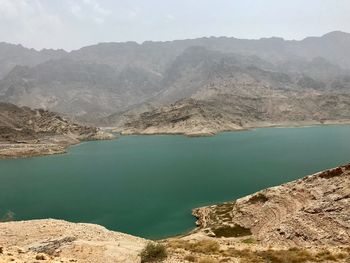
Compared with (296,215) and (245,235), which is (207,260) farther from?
(245,235)

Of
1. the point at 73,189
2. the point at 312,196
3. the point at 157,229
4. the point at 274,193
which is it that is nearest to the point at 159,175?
the point at 73,189

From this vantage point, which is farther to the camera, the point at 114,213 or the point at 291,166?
the point at 291,166

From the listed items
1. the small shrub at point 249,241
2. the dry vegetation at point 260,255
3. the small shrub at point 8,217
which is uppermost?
the dry vegetation at point 260,255

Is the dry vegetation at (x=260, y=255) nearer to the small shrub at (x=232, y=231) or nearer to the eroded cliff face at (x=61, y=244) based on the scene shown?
the eroded cliff face at (x=61, y=244)

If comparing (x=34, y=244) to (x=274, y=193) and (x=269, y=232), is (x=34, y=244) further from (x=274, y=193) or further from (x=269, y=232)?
(x=274, y=193)

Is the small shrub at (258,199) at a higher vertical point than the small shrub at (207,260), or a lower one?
lower

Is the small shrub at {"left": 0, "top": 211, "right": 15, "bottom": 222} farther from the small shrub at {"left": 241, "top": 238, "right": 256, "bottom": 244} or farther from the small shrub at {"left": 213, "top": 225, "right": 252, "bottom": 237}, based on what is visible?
the small shrub at {"left": 241, "top": 238, "right": 256, "bottom": 244}

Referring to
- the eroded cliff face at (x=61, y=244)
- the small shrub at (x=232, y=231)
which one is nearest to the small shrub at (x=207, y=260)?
the eroded cliff face at (x=61, y=244)

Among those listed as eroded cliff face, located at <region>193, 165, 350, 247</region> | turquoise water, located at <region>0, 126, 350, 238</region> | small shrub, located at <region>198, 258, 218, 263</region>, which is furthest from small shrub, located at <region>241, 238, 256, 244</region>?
small shrub, located at <region>198, 258, 218, 263</region>
